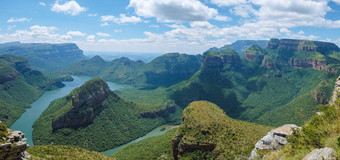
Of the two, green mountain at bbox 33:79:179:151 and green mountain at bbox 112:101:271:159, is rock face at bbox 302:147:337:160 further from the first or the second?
green mountain at bbox 33:79:179:151

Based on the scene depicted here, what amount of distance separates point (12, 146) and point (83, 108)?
339 feet

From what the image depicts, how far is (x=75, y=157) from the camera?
208ft

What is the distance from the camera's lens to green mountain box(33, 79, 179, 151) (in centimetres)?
11781

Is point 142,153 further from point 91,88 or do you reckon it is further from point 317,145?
point 317,145

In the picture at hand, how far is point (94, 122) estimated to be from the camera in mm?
131625

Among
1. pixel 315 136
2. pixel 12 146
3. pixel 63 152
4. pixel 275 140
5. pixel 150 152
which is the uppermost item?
pixel 315 136

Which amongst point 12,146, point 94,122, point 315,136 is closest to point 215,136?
point 315,136

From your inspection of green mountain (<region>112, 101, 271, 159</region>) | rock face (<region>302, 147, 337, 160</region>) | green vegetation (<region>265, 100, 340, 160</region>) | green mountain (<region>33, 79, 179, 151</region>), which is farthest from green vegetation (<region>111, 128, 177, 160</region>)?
→ rock face (<region>302, 147, 337, 160</region>)

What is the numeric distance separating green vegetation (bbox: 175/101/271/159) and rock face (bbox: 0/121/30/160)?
4619 centimetres

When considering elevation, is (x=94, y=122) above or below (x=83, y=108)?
below

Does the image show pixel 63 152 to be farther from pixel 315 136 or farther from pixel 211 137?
pixel 315 136

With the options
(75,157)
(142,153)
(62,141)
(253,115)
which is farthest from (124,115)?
(253,115)

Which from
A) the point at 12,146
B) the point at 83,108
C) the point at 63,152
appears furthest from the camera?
the point at 83,108

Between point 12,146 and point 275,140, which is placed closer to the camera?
point 275,140
